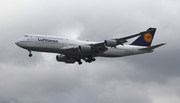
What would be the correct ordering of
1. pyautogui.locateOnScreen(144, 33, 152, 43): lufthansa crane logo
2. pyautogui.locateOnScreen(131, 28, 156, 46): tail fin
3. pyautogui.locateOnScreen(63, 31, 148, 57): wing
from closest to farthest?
pyautogui.locateOnScreen(63, 31, 148, 57): wing
pyautogui.locateOnScreen(131, 28, 156, 46): tail fin
pyautogui.locateOnScreen(144, 33, 152, 43): lufthansa crane logo

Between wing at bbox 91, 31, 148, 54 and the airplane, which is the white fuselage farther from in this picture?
wing at bbox 91, 31, 148, 54

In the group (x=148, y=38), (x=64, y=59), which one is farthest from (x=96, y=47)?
(x=148, y=38)

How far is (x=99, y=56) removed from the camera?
8531cm

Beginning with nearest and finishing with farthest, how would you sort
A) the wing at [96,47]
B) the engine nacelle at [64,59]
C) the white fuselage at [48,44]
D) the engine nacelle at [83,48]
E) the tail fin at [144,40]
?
the white fuselage at [48,44], the wing at [96,47], the engine nacelle at [83,48], the engine nacelle at [64,59], the tail fin at [144,40]

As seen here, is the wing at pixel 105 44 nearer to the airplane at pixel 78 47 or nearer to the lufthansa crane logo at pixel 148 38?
the airplane at pixel 78 47

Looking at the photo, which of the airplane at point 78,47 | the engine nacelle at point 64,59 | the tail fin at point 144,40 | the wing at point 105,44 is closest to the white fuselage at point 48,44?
the airplane at point 78,47

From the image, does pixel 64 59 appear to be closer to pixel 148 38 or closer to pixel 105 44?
pixel 105 44

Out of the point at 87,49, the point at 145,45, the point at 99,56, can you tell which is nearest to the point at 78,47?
the point at 87,49

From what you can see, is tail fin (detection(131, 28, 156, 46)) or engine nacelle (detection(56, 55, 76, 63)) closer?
engine nacelle (detection(56, 55, 76, 63))

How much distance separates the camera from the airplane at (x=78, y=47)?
7812 cm

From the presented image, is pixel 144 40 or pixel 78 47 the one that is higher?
pixel 78 47

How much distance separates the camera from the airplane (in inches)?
3076

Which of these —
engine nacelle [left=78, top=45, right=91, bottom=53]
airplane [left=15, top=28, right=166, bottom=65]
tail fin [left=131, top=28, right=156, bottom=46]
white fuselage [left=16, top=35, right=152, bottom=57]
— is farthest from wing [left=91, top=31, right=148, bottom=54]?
tail fin [left=131, top=28, right=156, bottom=46]

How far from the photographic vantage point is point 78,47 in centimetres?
7994
